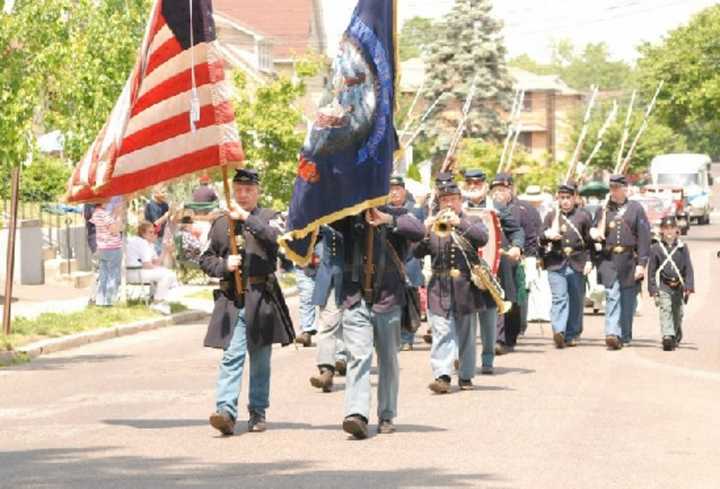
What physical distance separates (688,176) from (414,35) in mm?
65065

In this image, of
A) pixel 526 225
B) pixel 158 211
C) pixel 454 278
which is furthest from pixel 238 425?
pixel 158 211

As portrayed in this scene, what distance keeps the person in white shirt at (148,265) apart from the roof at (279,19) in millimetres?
55925

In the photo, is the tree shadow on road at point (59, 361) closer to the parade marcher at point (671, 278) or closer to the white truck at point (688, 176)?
the parade marcher at point (671, 278)

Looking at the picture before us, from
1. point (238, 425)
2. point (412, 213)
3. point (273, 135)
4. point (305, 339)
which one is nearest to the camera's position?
point (238, 425)

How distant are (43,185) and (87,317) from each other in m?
19.6

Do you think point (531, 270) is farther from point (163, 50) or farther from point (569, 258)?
point (163, 50)

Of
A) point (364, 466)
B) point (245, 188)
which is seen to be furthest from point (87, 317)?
point (364, 466)

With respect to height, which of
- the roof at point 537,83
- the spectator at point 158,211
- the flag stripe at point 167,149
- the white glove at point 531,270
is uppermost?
the roof at point 537,83

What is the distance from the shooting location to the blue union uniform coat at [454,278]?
15828 millimetres

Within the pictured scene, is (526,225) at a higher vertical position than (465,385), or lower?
higher

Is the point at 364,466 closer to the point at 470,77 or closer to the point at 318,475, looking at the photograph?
the point at 318,475

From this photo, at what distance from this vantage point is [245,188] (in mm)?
12617

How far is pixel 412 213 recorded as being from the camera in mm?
18078

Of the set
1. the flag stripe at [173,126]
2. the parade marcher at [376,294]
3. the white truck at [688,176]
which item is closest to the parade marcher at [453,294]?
the parade marcher at [376,294]
